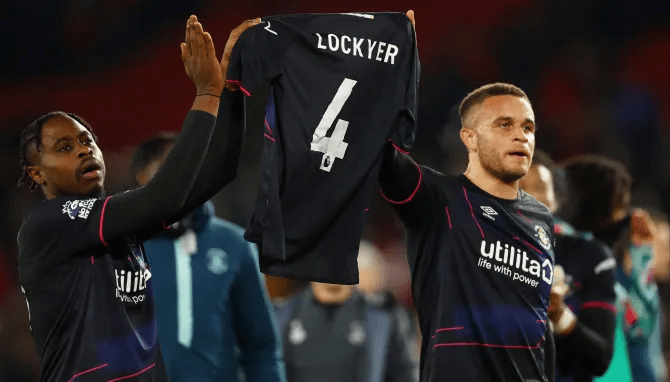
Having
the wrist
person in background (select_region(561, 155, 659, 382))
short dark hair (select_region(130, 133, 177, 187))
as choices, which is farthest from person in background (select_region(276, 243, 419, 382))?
the wrist

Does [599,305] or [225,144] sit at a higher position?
[225,144]

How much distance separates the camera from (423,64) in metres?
11.5

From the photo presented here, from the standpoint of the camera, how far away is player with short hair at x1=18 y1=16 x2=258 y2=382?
295 cm

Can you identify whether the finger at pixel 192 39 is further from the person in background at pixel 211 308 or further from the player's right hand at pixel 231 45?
the person in background at pixel 211 308

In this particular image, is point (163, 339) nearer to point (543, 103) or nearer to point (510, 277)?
point (510, 277)

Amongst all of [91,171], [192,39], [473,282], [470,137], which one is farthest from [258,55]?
[473,282]

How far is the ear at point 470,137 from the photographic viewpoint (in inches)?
145

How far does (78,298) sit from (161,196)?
0.41 m

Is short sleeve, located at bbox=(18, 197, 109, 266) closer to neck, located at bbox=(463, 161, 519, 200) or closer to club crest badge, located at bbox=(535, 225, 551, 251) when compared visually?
neck, located at bbox=(463, 161, 519, 200)

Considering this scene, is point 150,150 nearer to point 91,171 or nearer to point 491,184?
point 91,171

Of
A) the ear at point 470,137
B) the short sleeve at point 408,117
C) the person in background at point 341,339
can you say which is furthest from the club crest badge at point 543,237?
the person in background at point 341,339

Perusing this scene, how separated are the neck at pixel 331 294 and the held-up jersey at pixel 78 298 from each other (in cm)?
263

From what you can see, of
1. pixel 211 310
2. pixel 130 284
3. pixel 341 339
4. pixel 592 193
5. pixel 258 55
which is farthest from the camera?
pixel 341 339

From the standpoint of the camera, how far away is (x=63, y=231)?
2.98m
